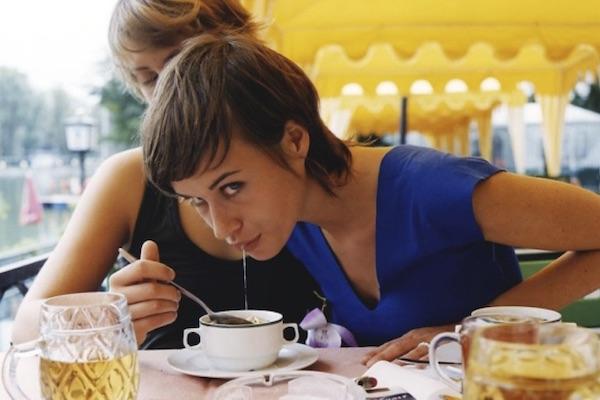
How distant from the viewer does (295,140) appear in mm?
1225

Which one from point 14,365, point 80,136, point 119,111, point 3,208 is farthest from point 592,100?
point 14,365

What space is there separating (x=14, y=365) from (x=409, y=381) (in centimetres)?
46

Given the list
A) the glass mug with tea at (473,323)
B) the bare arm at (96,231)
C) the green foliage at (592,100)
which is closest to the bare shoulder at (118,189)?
the bare arm at (96,231)

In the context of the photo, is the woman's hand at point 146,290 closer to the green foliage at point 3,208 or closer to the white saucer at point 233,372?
the white saucer at point 233,372

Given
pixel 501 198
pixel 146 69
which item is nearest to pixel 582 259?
pixel 501 198

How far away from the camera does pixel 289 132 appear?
3.96ft

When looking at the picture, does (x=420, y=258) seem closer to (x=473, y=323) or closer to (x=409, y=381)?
(x=409, y=381)

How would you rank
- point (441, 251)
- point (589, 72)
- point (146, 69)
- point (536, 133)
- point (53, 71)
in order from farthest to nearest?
point (536, 133) → point (589, 72) → point (53, 71) → point (146, 69) → point (441, 251)

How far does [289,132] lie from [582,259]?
56cm

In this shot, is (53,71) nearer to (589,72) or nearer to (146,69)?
(146,69)

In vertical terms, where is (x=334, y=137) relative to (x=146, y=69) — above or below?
below

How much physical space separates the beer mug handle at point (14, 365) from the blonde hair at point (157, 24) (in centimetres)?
80

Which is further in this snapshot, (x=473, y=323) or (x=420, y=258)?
(x=420, y=258)

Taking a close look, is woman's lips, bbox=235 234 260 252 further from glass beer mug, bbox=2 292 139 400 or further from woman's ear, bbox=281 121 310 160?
glass beer mug, bbox=2 292 139 400
